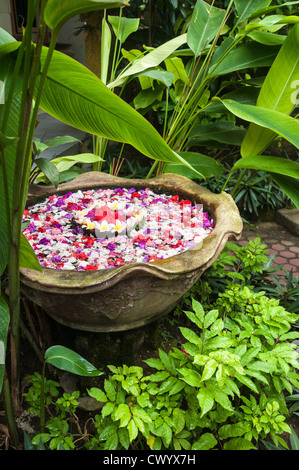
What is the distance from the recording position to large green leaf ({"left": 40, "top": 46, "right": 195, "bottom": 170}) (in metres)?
0.94

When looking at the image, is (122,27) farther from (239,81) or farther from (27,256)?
(27,256)

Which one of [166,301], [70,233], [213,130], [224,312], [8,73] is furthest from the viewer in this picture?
[213,130]

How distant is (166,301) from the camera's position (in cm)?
129

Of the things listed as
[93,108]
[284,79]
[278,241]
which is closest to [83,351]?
[93,108]

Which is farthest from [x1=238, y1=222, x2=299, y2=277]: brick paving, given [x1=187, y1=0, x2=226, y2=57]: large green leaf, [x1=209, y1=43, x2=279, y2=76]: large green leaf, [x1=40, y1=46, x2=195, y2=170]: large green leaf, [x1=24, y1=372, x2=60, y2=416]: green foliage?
[x1=40, y1=46, x2=195, y2=170]: large green leaf

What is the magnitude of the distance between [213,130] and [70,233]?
0.98 m

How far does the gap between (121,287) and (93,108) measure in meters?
0.47

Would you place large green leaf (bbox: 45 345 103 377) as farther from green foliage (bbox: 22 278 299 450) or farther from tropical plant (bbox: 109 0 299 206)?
tropical plant (bbox: 109 0 299 206)

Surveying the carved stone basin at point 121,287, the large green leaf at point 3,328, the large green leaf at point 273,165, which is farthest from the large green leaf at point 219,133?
the large green leaf at point 3,328

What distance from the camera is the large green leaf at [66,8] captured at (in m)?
0.58

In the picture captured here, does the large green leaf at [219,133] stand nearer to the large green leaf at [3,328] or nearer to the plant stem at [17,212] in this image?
the plant stem at [17,212]

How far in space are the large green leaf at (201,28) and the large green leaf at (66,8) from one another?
4.49 ft
